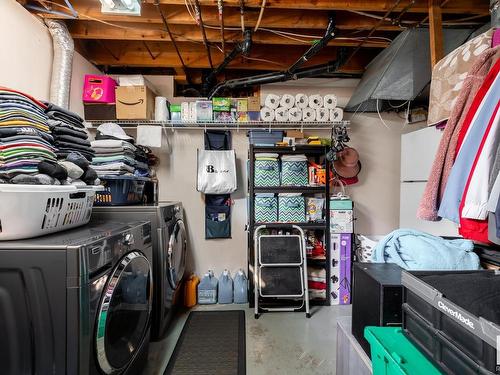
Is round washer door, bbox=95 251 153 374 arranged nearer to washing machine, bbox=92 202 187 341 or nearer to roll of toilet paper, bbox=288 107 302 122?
washing machine, bbox=92 202 187 341

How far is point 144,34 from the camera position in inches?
88.4

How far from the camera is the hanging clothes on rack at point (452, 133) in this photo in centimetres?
98

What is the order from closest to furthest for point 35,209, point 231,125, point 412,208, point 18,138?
point 35,209, point 18,138, point 412,208, point 231,125

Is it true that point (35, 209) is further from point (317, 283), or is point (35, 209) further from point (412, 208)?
point (412, 208)

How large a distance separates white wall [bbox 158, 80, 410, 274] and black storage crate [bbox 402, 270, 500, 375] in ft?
7.50

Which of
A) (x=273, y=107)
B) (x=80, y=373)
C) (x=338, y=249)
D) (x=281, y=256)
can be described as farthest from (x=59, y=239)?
(x=338, y=249)

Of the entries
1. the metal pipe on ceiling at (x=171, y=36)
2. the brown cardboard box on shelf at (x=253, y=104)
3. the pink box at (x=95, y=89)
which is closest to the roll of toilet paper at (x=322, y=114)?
the brown cardboard box on shelf at (x=253, y=104)

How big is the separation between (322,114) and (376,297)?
6.83 ft

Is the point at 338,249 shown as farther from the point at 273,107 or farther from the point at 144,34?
the point at 144,34

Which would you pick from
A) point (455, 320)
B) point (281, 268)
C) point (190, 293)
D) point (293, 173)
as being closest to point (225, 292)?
point (190, 293)

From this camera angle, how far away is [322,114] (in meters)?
2.68

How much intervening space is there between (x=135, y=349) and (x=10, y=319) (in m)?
0.71

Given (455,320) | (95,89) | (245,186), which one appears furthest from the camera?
(245,186)

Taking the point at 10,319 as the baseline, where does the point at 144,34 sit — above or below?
above
